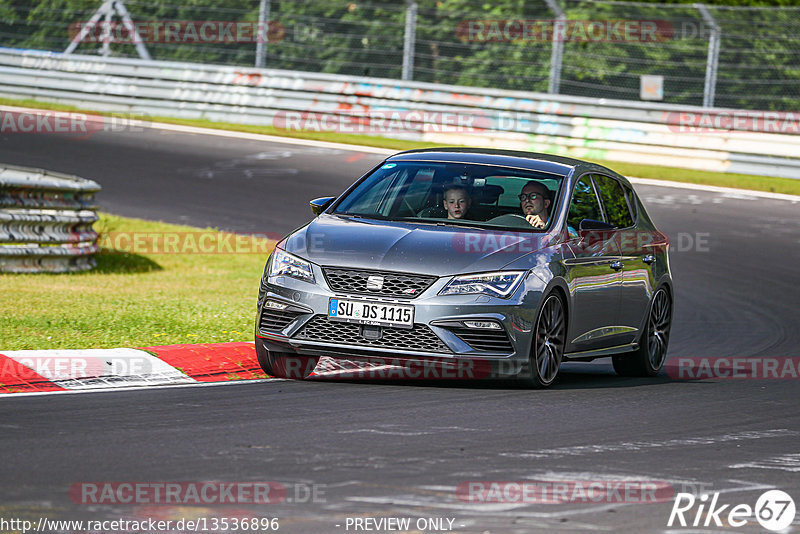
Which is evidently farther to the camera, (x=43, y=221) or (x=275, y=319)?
(x=43, y=221)

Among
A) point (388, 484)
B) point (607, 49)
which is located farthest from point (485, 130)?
point (388, 484)

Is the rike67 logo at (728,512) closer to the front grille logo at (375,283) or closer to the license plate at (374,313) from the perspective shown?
the license plate at (374,313)

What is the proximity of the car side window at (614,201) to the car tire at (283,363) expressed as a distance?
108 inches

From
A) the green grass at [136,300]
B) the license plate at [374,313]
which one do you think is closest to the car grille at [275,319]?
the license plate at [374,313]

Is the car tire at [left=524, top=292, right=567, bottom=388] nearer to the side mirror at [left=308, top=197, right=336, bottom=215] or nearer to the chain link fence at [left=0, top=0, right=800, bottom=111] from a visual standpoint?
the side mirror at [left=308, top=197, right=336, bottom=215]

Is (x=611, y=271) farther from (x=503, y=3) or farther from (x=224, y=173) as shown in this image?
(x=503, y=3)

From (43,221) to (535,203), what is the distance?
22.7ft

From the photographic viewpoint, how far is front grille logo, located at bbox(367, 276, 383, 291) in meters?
8.70

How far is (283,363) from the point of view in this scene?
9328 mm

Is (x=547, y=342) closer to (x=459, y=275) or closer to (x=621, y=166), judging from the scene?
(x=459, y=275)

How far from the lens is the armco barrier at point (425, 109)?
23453mm

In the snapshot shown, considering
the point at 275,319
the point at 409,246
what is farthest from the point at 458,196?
the point at 275,319

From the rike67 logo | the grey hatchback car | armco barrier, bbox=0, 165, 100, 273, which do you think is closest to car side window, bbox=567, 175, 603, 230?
the grey hatchback car

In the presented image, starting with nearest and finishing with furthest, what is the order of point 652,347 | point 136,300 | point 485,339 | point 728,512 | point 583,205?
point 728,512
point 485,339
point 583,205
point 652,347
point 136,300
